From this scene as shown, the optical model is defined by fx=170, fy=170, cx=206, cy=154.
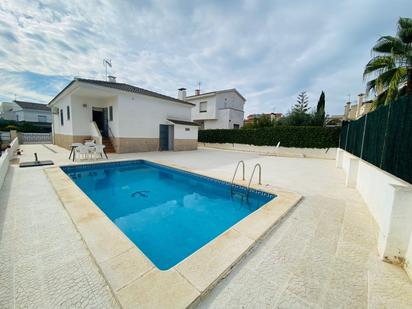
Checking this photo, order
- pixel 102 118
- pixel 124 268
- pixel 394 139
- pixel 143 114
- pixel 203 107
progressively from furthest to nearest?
pixel 203 107 < pixel 102 118 < pixel 143 114 < pixel 394 139 < pixel 124 268

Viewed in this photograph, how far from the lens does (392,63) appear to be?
315 inches

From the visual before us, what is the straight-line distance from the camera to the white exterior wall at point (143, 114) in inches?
485

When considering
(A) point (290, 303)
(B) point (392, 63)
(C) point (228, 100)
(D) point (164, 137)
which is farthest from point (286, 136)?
(A) point (290, 303)

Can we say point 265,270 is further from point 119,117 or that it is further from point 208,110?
point 208,110

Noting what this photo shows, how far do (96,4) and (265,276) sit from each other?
34.8 ft

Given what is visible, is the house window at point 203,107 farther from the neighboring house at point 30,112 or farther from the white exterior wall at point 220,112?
the neighboring house at point 30,112

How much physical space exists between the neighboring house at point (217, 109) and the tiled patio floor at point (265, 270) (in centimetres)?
2052

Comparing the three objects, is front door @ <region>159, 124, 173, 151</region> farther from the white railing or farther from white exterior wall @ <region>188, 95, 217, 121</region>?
white exterior wall @ <region>188, 95, 217, 121</region>

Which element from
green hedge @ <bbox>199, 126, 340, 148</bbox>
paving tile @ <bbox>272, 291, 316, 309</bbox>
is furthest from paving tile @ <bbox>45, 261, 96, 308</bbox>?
green hedge @ <bbox>199, 126, 340, 148</bbox>

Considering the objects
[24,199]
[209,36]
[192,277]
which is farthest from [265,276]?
[209,36]

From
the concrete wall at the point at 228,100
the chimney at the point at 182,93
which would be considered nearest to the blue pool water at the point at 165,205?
the chimney at the point at 182,93

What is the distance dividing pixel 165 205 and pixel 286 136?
13.4 metres

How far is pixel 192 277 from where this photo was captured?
1.86m

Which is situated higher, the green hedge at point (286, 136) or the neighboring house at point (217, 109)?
the neighboring house at point (217, 109)
